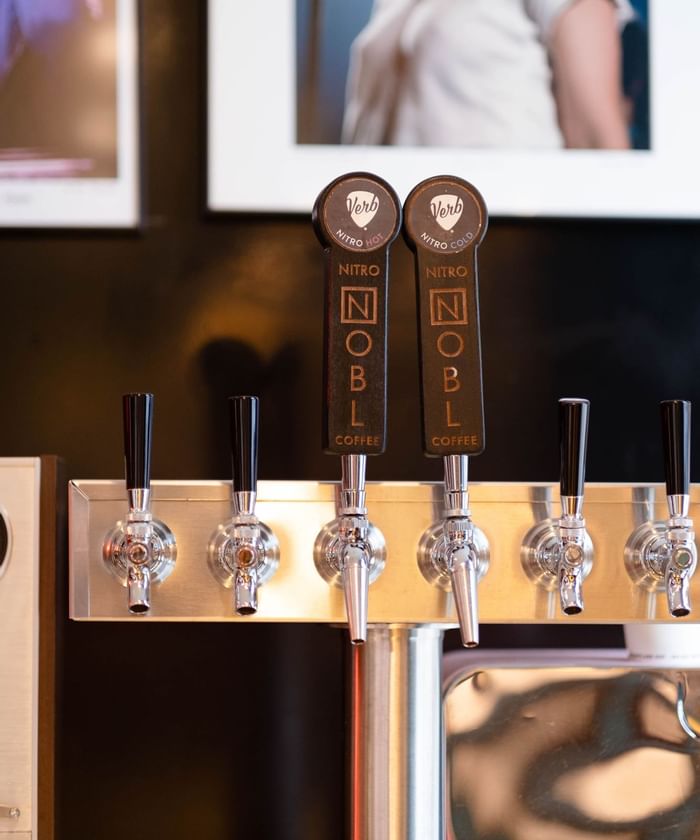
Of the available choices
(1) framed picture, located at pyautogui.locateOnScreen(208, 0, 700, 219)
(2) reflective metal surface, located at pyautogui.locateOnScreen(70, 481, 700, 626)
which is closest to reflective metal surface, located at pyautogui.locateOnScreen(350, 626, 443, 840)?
(2) reflective metal surface, located at pyautogui.locateOnScreen(70, 481, 700, 626)

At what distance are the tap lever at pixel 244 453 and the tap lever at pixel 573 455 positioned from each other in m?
0.27

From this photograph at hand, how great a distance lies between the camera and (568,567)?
85 cm

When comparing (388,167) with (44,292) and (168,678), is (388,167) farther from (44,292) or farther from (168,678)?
(168,678)

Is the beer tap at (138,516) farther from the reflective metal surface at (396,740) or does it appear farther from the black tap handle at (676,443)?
the black tap handle at (676,443)

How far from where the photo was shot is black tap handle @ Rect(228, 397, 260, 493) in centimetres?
85

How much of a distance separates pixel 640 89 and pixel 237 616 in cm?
85

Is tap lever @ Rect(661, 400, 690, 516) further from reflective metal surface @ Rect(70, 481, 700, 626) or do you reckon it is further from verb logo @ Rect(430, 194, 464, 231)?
verb logo @ Rect(430, 194, 464, 231)

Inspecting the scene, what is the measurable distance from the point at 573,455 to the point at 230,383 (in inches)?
20.2

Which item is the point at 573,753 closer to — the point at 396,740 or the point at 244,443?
the point at 396,740

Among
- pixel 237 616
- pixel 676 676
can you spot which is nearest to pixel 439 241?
pixel 237 616

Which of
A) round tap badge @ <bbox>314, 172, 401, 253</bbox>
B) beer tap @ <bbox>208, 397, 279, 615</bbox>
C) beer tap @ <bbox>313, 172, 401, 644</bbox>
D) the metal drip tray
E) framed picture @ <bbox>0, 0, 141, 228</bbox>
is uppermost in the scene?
framed picture @ <bbox>0, 0, 141, 228</bbox>

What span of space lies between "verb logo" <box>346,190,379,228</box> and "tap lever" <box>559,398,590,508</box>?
0.23 meters

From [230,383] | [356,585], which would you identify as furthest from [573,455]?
[230,383]

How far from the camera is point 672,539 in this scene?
2.76ft
